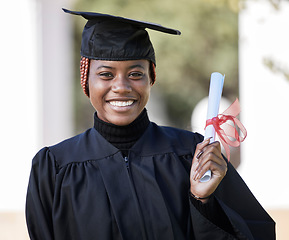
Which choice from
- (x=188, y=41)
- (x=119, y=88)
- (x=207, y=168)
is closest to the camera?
(x=207, y=168)

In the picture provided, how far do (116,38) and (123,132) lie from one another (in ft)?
1.49

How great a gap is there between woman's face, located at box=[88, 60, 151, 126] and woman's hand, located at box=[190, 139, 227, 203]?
0.38 meters

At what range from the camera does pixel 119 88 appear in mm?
2445

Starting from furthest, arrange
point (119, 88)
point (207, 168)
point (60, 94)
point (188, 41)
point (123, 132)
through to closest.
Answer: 1. point (188, 41)
2. point (60, 94)
3. point (123, 132)
4. point (119, 88)
5. point (207, 168)

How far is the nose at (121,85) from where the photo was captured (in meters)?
2.45

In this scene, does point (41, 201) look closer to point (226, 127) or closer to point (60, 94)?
point (226, 127)

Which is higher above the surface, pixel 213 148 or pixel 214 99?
pixel 214 99

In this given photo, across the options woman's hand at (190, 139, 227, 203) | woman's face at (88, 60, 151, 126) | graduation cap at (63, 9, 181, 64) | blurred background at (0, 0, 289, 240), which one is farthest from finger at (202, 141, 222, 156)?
blurred background at (0, 0, 289, 240)

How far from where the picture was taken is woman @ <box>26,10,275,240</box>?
7.89 feet

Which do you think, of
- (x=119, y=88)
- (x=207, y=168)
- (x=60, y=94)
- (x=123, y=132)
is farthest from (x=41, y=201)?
(x=60, y=94)

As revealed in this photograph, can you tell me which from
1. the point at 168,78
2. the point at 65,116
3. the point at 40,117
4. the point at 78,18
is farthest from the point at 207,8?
the point at 40,117

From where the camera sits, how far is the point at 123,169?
8.30 ft

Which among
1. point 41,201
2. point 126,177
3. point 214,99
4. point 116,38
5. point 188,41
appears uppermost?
point 188,41

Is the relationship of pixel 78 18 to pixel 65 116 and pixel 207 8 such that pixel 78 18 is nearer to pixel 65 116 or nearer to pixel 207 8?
pixel 207 8
